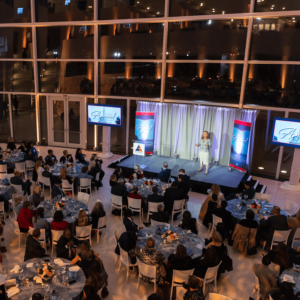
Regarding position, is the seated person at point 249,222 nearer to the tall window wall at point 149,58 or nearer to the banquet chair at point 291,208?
the banquet chair at point 291,208

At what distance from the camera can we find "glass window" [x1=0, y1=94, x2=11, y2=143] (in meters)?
16.7

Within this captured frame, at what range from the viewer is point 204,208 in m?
8.95

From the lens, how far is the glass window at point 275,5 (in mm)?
11570

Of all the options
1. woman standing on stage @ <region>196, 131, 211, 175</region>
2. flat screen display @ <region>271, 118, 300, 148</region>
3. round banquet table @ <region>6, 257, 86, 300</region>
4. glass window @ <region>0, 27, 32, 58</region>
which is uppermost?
glass window @ <region>0, 27, 32, 58</region>

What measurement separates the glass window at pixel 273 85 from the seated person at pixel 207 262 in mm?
8455

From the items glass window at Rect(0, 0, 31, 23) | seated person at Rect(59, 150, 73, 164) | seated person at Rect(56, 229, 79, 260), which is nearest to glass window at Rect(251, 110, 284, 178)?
seated person at Rect(59, 150, 73, 164)

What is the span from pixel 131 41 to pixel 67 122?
5.29 meters

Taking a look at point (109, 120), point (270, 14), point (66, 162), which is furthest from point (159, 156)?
point (270, 14)

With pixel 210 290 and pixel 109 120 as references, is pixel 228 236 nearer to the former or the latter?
pixel 210 290

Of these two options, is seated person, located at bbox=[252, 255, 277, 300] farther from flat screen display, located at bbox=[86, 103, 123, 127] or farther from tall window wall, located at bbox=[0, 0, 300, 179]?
flat screen display, located at bbox=[86, 103, 123, 127]

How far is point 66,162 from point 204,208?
5.47 meters

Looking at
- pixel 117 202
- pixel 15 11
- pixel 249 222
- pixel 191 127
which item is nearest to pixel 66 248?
pixel 117 202

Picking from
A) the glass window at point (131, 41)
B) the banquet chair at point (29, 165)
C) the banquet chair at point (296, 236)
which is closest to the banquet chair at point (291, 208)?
the banquet chair at point (296, 236)

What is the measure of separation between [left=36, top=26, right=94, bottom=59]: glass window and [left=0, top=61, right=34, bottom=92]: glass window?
105 cm
